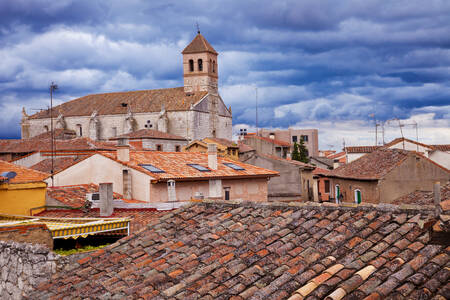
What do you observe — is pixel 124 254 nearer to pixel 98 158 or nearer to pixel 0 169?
pixel 0 169

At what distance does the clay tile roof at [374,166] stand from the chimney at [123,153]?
14.2 metres

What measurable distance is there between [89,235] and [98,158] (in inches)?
652

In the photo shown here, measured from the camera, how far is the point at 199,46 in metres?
82.4

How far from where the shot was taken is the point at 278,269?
6.12 meters

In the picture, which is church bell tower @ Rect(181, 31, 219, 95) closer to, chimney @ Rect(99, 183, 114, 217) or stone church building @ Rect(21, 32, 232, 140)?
stone church building @ Rect(21, 32, 232, 140)

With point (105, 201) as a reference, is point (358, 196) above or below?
below

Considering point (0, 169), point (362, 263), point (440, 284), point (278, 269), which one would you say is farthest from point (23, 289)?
point (0, 169)

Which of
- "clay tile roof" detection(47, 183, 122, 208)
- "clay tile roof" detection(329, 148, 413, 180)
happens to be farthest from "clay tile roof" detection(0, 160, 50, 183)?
"clay tile roof" detection(329, 148, 413, 180)

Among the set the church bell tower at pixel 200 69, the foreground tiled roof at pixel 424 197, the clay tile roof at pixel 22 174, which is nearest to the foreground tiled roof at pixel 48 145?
the clay tile roof at pixel 22 174

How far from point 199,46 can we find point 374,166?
5499 centimetres

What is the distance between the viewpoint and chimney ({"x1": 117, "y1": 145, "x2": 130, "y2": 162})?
24812mm

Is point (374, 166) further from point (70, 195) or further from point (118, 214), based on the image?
point (70, 195)

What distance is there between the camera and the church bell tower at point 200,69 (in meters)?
80.8

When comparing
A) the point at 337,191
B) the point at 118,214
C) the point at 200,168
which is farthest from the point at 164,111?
the point at 118,214
